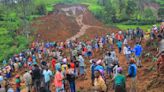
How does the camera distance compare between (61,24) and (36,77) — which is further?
(61,24)

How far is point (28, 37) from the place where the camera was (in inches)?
2388

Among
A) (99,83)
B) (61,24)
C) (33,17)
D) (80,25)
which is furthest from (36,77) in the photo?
(33,17)

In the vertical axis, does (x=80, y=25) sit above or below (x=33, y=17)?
below

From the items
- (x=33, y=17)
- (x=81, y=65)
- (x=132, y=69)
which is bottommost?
(x=33, y=17)

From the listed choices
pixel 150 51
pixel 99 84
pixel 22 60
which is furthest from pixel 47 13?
pixel 99 84

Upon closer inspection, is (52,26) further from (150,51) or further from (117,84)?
(117,84)

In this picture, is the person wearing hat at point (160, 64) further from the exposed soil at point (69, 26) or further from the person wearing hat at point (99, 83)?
the exposed soil at point (69, 26)

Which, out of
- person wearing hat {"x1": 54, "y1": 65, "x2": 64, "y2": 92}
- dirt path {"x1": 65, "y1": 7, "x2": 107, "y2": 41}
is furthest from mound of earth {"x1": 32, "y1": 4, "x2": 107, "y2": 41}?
person wearing hat {"x1": 54, "y1": 65, "x2": 64, "y2": 92}

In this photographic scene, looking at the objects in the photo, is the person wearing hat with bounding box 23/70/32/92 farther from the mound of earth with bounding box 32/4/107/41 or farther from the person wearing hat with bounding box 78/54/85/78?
the mound of earth with bounding box 32/4/107/41

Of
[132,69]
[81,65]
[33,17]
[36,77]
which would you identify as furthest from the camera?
[33,17]

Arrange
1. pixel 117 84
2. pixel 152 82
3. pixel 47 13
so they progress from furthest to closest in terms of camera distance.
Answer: pixel 47 13 → pixel 152 82 → pixel 117 84

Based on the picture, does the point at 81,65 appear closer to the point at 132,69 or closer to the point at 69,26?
the point at 132,69

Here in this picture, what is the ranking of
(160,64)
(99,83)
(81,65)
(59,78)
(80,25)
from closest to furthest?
(99,83) < (59,78) < (160,64) < (81,65) < (80,25)

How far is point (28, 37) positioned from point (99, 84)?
48.3 metres
